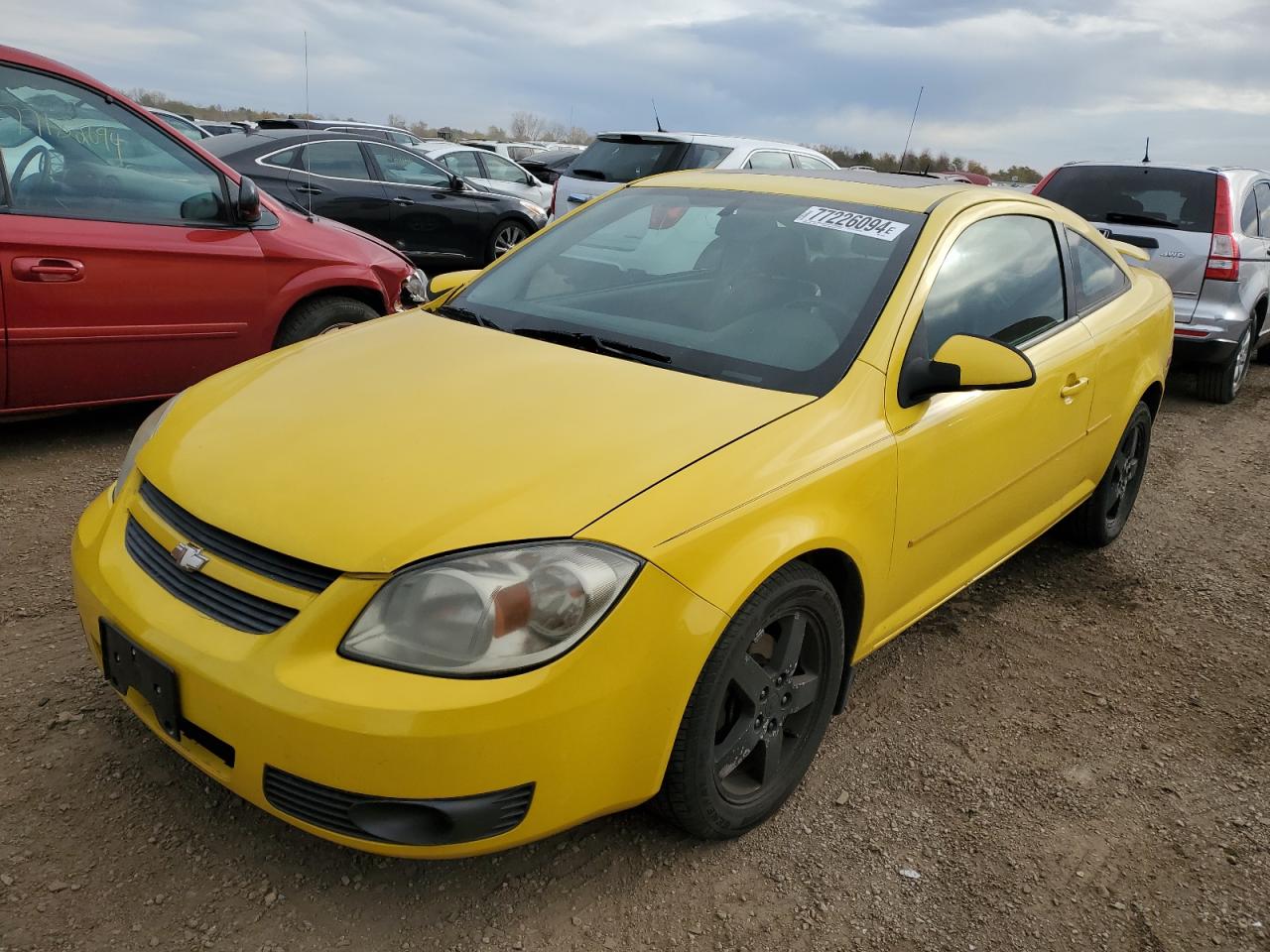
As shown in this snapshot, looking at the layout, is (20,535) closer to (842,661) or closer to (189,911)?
(189,911)

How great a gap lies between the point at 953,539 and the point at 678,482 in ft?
3.99

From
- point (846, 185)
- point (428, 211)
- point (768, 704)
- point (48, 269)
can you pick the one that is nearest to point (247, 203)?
point (48, 269)

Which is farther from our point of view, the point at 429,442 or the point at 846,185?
the point at 846,185

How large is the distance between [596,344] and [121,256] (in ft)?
8.58

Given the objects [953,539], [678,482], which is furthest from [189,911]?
[953,539]

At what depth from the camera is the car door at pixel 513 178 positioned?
13.7m

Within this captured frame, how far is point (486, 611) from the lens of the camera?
1.83 meters

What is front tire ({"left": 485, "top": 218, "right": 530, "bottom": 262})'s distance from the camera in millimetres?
10117

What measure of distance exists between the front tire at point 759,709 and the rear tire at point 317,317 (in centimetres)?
325

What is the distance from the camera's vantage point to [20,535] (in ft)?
11.9

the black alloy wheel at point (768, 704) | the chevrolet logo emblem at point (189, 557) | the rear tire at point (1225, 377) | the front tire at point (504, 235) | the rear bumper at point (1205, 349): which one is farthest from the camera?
the front tire at point (504, 235)

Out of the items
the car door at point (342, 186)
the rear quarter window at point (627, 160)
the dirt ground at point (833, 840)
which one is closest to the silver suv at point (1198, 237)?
the rear quarter window at point (627, 160)

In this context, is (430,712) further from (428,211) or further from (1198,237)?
(428,211)

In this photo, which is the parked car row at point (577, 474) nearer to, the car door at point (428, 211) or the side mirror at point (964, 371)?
the side mirror at point (964, 371)
